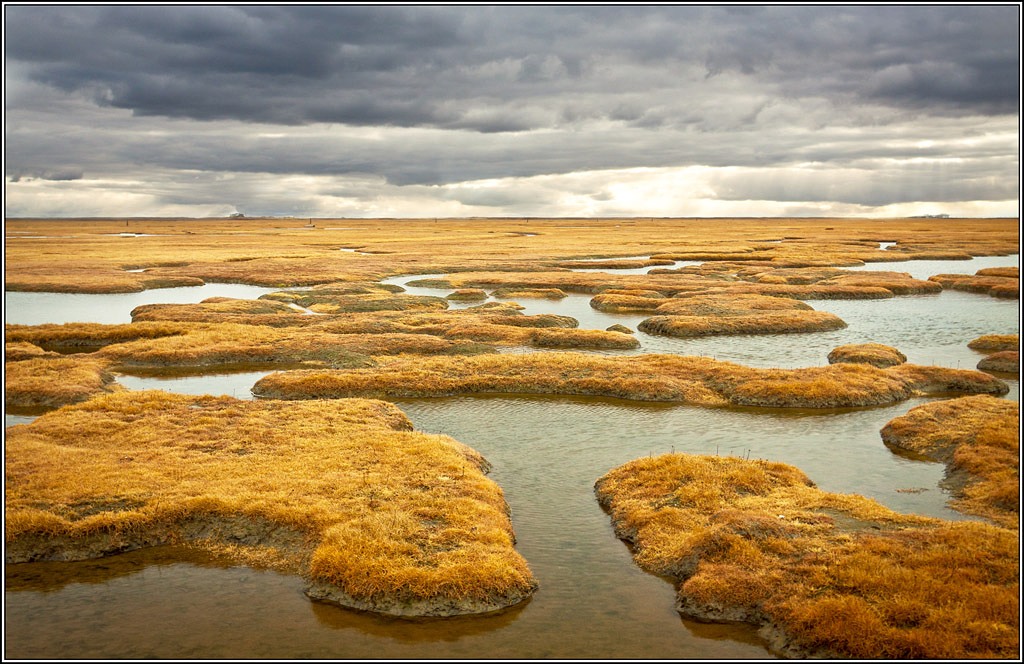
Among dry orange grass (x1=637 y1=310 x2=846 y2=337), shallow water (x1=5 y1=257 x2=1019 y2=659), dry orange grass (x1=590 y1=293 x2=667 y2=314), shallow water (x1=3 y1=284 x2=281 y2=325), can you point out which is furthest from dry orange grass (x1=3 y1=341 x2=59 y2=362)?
dry orange grass (x1=590 y1=293 x2=667 y2=314)

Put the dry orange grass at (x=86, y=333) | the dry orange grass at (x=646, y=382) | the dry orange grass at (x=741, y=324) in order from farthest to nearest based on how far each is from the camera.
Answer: the dry orange grass at (x=741, y=324), the dry orange grass at (x=86, y=333), the dry orange grass at (x=646, y=382)

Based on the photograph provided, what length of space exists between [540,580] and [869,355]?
129 feet

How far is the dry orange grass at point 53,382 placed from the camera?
43844 mm

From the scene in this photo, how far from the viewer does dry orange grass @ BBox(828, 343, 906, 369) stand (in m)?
53.8

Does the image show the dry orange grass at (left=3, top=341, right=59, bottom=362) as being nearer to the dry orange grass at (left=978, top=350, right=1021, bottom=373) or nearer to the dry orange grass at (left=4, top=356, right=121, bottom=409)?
the dry orange grass at (left=4, top=356, right=121, bottom=409)

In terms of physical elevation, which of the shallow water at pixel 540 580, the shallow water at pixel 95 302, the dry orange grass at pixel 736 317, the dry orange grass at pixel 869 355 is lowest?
the shallow water at pixel 540 580

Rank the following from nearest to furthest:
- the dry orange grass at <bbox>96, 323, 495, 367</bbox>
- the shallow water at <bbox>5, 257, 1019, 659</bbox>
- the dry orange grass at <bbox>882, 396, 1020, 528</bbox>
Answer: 1. the shallow water at <bbox>5, 257, 1019, 659</bbox>
2. the dry orange grass at <bbox>882, 396, 1020, 528</bbox>
3. the dry orange grass at <bbox>96, 323, 495, 367</bbox>

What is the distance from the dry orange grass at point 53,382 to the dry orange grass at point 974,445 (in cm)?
4116

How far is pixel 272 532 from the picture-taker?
25.4 metres

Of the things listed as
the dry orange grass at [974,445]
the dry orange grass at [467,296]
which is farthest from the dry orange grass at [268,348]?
the dry orange grass at [467,296]

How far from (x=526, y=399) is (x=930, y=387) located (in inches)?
930

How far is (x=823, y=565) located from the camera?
22.2 metres

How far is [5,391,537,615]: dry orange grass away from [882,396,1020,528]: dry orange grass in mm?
16731

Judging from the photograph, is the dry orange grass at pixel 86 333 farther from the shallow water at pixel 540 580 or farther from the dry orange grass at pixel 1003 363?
the dry orange grass at pixel 1003 363
